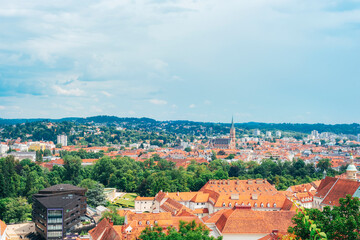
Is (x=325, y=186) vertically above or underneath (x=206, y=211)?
above

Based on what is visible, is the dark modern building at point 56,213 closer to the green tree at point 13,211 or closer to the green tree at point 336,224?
the green tree at point 13,211

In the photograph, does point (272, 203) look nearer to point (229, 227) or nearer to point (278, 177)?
point (229, 227)

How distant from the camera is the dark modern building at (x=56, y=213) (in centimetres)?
5400

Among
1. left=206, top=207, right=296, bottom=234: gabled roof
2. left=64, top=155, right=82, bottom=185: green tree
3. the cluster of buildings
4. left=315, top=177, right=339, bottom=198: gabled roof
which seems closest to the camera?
left=206, top=207, right=296, bottom=234: gabled roof

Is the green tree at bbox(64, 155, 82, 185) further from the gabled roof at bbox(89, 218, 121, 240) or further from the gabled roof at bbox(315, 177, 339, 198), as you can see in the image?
the gabled roof at bbox(315, 177, 339, 198)

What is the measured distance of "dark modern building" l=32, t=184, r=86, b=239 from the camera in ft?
177

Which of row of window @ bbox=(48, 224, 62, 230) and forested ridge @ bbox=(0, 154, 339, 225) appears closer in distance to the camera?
row of window @ bbox=(48, 224, 62, 230)

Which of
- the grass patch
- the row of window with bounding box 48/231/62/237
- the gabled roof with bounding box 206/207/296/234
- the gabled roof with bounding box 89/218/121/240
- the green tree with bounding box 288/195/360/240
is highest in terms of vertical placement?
the green tree with bounding box 288/195/360/240

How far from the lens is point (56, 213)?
5438 cm

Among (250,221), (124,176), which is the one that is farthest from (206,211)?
(124,176)

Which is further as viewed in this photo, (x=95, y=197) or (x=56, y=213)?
(x=95, y=197)

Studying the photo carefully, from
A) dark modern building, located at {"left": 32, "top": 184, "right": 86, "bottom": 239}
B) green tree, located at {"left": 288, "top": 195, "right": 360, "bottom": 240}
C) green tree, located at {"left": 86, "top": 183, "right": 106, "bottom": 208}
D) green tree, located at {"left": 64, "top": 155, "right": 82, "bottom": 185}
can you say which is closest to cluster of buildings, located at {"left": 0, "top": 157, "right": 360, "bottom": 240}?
dark modern building, located at {"left": 32, "top": 184, "right": 86, "bottom": 239}

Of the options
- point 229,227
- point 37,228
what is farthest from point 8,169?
point 229,227

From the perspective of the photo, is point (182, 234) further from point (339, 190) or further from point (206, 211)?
point (206, 211)
